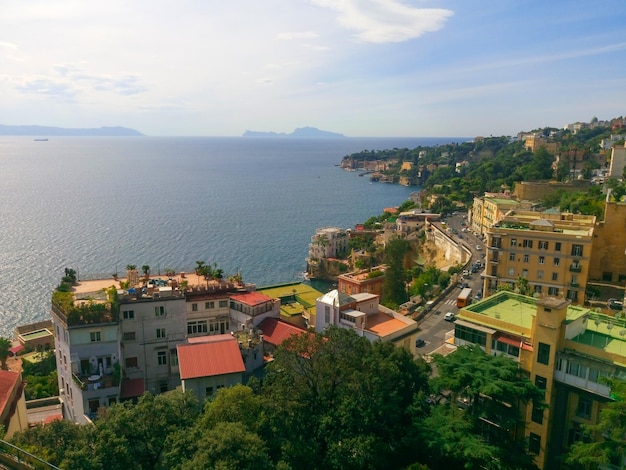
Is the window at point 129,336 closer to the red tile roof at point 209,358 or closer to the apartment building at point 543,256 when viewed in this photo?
the red tile roof at point 209,358

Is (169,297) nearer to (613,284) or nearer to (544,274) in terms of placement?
(544,274)

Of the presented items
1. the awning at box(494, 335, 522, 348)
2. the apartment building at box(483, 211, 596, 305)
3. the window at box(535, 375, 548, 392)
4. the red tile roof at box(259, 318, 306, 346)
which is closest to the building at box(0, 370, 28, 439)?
the red tile roof at box(259, 318, 306, 346)

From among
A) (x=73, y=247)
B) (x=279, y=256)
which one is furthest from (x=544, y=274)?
(x=73, y=247)

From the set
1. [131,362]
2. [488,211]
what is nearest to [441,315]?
[131,362]

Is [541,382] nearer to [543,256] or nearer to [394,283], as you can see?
A: [543,256]

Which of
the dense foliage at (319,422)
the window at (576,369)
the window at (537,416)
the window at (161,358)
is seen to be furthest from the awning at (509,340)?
the window at (161,358)
